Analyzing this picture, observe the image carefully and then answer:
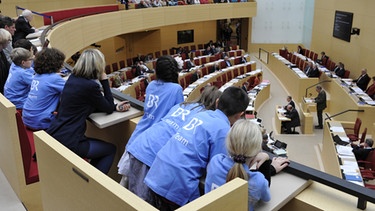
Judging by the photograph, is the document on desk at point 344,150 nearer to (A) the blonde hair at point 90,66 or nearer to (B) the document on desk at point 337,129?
(B) the document on desk at point 337,129

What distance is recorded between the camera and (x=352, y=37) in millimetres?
16922

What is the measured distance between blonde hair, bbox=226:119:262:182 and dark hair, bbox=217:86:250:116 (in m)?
0.39

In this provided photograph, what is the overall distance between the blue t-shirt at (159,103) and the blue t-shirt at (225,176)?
1.02 m

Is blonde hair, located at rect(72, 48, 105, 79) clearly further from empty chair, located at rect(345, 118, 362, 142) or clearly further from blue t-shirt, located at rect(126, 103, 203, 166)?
empty chair, located at rect(345, 118, 362, 142)

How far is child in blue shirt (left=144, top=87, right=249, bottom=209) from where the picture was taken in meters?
2.32

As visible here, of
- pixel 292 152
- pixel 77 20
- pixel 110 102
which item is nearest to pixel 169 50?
pixel 77 20

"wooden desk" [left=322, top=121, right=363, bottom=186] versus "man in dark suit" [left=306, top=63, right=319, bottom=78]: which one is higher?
"man in dark suit" [left=306, top=63, right=319, bottom=78]

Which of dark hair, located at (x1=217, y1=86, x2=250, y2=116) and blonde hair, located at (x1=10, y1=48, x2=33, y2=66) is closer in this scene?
dark hair, located at (x1=217, y1=86, x2=250, y2=116)

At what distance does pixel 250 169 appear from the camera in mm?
2156

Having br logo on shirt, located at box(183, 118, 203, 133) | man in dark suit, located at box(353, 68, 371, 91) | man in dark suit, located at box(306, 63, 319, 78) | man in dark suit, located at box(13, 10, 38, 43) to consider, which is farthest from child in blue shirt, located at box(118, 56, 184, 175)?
man in dark suit, located at box(306, 63, 319, 78)

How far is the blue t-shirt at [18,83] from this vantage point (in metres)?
3.82

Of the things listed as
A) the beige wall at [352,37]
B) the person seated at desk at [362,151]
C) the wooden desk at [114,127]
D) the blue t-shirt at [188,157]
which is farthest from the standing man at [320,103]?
the blue t-shirt at [188,157]

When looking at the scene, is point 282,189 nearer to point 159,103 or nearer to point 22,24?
point 159,103

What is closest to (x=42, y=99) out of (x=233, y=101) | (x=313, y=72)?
(x=233, y=101)
